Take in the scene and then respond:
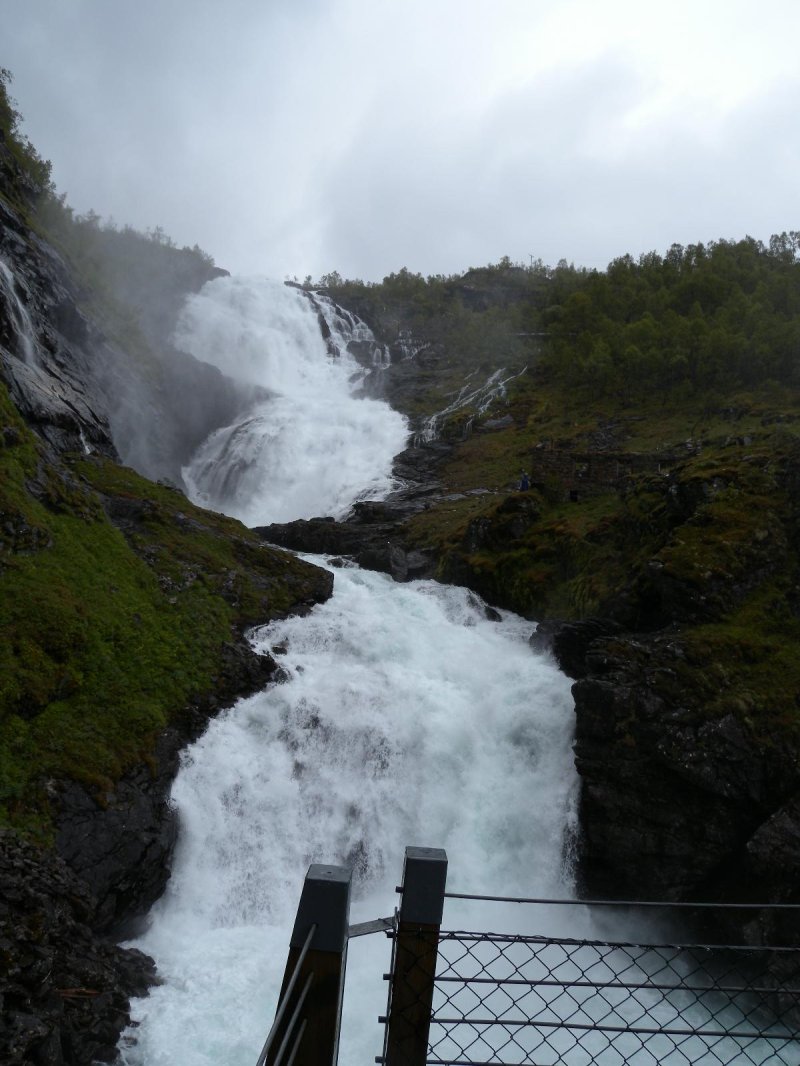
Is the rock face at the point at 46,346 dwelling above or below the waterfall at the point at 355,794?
above

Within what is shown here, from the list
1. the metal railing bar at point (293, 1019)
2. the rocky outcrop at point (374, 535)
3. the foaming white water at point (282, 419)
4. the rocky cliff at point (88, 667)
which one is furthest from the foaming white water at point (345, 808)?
the foaming white water at point (282, 419)

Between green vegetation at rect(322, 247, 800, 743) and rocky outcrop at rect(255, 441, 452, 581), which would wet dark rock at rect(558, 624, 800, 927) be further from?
rocky outcrop at rect(255, 441, 452, 581)

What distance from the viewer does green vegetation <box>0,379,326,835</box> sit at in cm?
1085

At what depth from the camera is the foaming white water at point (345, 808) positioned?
9539 mm

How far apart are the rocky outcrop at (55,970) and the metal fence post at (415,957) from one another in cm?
617

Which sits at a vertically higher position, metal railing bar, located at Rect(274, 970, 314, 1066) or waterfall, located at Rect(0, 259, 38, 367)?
waterfall, located at Rect(0, 259, 38, 367)

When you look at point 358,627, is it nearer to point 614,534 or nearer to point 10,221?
point 614,534

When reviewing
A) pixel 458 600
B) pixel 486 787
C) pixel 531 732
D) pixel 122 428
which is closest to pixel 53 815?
pixel 486 787

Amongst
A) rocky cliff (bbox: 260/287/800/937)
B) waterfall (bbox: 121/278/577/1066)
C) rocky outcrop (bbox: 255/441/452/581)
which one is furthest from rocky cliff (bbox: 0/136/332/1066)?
rocky cliff (bbox: 260/287/800/937)

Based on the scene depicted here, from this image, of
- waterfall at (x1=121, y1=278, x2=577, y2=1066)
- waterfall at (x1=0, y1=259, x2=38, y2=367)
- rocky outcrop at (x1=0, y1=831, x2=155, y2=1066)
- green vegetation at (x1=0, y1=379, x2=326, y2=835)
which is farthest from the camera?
waterfall at (x1=0, y1=259, x2=38, y2=367)

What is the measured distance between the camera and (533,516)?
929 inches

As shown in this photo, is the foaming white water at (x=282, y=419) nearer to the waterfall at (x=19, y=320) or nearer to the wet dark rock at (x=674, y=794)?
the waterfall at (x=19, y=320)

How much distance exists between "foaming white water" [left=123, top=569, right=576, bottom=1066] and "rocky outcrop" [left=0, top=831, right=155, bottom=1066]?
475 millimetres

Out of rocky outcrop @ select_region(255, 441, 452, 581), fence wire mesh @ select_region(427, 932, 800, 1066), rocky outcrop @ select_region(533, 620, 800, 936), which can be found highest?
rocky outcrop @ select_region(255, 441, 452, 581)
